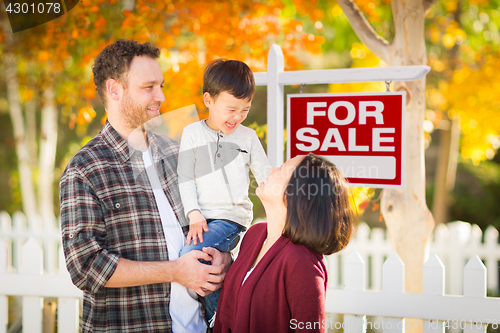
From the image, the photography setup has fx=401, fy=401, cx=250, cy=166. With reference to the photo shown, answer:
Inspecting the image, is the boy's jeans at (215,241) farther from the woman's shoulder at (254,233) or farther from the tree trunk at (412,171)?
the tree trunk at (412,171)

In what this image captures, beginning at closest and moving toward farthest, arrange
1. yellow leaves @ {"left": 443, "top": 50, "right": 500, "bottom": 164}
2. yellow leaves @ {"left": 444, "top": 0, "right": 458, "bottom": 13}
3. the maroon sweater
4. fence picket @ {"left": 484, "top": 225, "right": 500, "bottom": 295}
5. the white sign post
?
the maroon sweater → the white sign post → fence picket @ {"left": 484, "top": 225, "right": 500, "bottom": 295} → yellow leaves @ {"left": 443, "top": 50, "right": 500, "bottom": 164} → yellow leaves @ {"left": 444, "top": 0, "right": 458, "bottom": 13}

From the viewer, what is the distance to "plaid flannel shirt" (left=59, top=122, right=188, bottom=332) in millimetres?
1742

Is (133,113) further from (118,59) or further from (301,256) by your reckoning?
(301,256)

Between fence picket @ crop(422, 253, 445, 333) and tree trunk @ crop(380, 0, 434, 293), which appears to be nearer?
fence picket @ crop(422, 253, 445, 333)

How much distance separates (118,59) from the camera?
1991 mm

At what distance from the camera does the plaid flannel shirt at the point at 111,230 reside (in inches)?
68.6

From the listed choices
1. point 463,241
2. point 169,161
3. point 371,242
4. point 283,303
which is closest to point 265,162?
point 169,161

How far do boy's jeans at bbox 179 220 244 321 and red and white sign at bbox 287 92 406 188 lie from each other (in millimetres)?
799

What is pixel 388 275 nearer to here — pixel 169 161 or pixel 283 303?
pixel 283 303

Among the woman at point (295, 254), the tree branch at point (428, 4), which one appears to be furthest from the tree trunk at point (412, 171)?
the woman at point (295, 254)

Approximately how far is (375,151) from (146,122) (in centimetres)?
133

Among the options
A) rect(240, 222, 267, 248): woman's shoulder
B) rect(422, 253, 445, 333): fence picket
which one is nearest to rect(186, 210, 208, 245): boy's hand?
rect(240, 222, 267, 248): woman's shoulder

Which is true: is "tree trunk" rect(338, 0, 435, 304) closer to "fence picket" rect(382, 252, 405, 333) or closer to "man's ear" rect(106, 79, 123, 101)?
"fence picket" rect(382, 252, 405, 333)

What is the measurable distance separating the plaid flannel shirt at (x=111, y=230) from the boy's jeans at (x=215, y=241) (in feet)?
0.51
